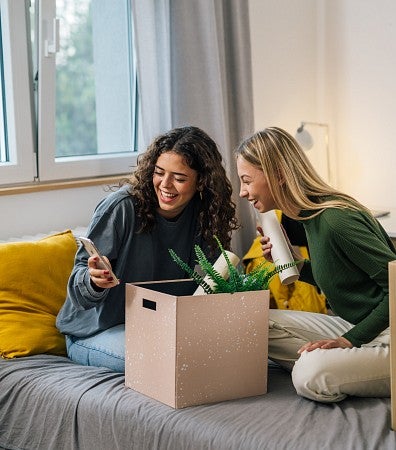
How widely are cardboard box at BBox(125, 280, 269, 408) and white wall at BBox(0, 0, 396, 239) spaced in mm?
1955

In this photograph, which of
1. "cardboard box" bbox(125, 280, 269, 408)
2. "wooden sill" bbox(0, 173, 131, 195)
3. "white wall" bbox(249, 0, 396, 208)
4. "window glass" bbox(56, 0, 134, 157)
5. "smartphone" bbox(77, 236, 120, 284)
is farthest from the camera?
"white wall" bbox(249, 0, 396, 208)

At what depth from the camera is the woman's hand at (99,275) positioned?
2141mm

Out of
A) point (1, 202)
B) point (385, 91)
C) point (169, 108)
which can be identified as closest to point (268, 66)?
point (385, 91)

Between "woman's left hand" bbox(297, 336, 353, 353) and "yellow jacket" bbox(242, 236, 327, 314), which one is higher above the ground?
"woman's left hand" bbox(297, 336, 353, 353)

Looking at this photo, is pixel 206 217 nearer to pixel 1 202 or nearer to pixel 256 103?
pixel 1 202

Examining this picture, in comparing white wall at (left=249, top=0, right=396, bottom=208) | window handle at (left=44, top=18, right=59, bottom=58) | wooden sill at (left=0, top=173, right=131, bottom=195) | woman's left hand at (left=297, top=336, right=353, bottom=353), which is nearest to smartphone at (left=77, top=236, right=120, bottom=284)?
woman's left hand at (left=297, top=336, right=353, bottom=353)

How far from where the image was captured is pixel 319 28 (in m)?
4.21

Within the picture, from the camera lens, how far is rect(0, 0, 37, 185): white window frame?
294 centimetres

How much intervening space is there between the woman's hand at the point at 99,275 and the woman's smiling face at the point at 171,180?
1.05 feet

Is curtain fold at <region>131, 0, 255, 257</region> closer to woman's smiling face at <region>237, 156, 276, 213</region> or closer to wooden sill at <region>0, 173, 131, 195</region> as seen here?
wooden sill at <region>0, 173, 131, 195</region>

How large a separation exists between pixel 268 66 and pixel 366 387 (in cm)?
222

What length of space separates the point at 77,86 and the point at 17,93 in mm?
316

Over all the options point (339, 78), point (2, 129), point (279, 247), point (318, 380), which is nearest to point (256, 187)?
point (279, 247)

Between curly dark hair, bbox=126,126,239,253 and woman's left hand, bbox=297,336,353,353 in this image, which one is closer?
woman's left hand, bbox=297,336,353,353
